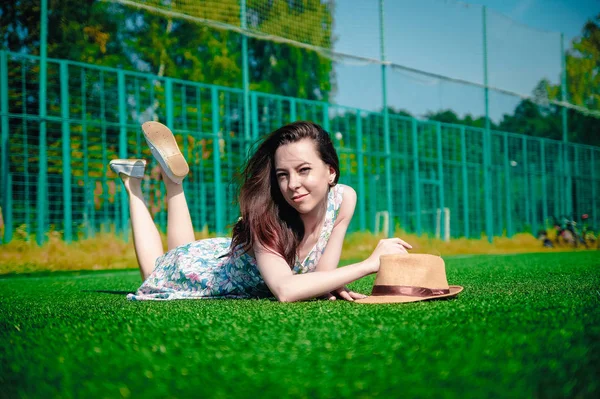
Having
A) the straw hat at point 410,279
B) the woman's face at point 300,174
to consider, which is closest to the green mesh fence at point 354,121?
the woman's face at point 300,174

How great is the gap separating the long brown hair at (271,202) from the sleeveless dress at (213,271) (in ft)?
0.46

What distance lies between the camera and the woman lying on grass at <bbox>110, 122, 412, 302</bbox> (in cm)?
272

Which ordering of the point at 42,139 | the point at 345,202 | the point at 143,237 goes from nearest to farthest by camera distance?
1. the point at 345,202
2. the point at 143,237
3. the point at 42,139

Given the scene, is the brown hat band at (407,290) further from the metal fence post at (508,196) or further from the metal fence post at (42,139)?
the metal fence post at (508,196)

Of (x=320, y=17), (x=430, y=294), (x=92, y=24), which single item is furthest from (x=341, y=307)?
(x=92, y=24)

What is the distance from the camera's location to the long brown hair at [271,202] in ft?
9.25

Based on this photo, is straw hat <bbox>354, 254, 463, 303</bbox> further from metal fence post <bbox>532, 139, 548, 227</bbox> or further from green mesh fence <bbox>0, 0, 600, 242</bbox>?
metal fence post <bbox>532, 139, 548, 227</bbox>

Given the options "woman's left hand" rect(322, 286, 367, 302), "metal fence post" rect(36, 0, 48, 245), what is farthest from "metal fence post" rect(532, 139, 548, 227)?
"woman's left hand" rect(322, 286, 367, 302)

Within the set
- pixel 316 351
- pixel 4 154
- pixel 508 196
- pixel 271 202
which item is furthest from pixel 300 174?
pixel 508 196

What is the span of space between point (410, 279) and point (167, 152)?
72.6 inches

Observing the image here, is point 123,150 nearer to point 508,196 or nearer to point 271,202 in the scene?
point 271,202

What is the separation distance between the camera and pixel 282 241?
283 cm

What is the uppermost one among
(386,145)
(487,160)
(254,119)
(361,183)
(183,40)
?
(183,40)

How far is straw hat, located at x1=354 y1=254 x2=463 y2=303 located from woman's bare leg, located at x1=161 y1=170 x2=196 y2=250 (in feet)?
5.46
